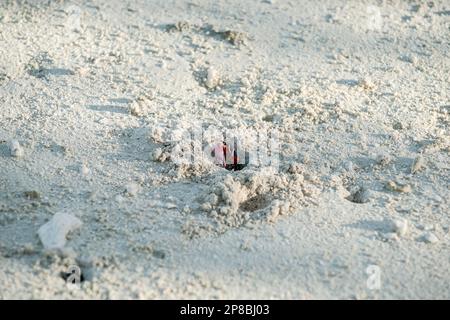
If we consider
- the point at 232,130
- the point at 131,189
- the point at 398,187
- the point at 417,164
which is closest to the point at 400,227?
the point at 398,187

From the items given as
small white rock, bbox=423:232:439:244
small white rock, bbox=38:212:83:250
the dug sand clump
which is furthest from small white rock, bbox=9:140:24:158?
small white rock, bbox=423:232:439:244

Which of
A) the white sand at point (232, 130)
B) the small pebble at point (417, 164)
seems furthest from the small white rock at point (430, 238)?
the small pebble at point (417, 164)

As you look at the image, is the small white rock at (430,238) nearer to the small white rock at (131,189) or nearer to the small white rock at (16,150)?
the small white rock at (131,189)

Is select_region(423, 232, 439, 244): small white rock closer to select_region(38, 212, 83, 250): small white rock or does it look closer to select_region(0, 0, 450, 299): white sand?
select_region(0, 0, 450, 299): white sand

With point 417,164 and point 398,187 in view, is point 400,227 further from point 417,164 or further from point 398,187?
point 417,164

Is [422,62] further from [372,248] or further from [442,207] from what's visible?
[372,248]
